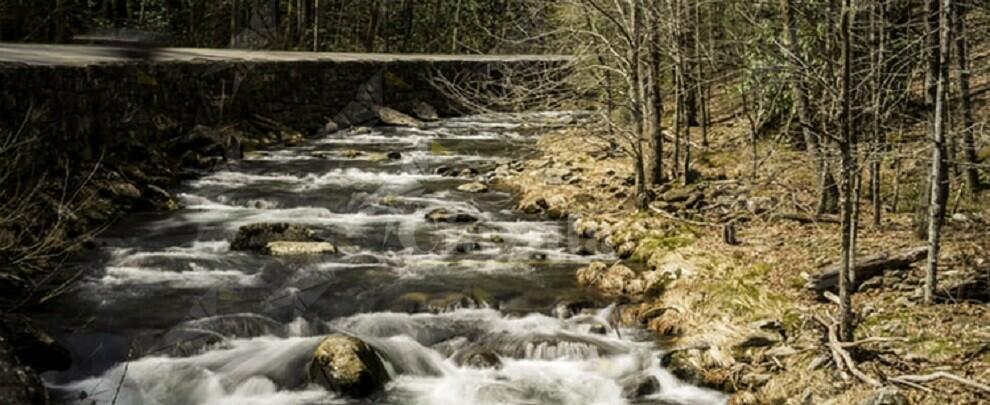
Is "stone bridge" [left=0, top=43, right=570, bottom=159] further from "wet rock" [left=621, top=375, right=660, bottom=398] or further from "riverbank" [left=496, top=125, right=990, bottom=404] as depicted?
"wet rock" [left=621, top=375, right=660, bottom=398]

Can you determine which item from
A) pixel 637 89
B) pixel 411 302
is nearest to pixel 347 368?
pixel 411 302

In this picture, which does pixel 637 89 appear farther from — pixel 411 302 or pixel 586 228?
pixel 411 302

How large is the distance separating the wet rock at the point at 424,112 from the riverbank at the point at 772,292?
1744 cm

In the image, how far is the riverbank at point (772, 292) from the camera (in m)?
7.47

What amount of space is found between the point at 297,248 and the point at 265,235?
795 millimetres

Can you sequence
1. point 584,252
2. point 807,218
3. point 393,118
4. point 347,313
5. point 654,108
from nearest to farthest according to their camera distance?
point 347,313
point 807,218
point 584,252
point 654,108
point 393,118

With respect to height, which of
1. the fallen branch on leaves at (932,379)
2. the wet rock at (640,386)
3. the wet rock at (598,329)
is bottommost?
the wet rock at (640,386)

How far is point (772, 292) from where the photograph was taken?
9.73 meters

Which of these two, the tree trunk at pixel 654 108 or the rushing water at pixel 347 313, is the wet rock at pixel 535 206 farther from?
the tree trunk at pixel 654 108

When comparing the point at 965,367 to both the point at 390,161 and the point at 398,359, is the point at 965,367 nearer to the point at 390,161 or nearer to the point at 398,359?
the point at 398,359

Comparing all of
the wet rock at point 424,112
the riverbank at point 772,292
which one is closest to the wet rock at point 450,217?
the riverbank at point 772,292

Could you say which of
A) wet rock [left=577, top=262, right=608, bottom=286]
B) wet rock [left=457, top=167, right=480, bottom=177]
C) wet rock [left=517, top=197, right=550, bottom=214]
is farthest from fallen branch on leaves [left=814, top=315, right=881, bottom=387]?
wet rock [left=457, top=167, right=480, bottom=177]

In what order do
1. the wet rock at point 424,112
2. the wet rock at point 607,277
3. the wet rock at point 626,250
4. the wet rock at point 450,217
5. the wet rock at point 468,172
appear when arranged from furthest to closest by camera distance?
the wet rock at point 424,112 → the wet rock at point 468,172 → the wet rock at point 450,217 → the wet rock at point 626,250 → the wet rock at point 607,277

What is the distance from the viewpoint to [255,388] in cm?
859
